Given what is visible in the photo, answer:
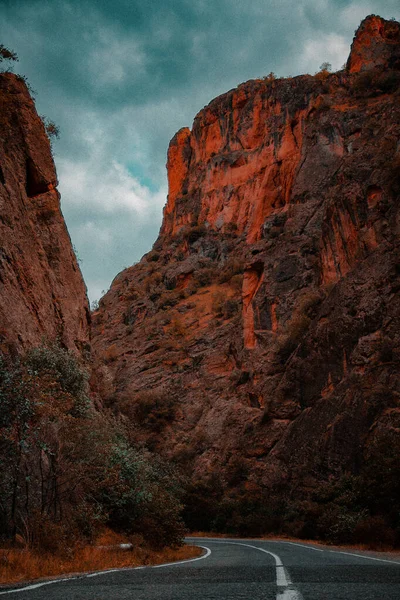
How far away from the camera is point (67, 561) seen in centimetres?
1083

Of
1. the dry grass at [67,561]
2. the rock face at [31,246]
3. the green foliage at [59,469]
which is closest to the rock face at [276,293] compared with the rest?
the rock face at [31,246]

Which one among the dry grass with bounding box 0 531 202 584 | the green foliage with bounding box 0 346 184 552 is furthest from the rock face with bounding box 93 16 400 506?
the dry grass with bounding box 0 531 202 584

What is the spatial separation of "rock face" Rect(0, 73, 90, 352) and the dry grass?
7.36 meters

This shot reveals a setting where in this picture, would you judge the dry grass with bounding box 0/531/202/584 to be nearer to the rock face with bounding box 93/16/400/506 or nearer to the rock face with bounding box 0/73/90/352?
the rock face with bounding box 0/73/90/352

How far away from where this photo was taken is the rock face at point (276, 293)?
3128 centimetres

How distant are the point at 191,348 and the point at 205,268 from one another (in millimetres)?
20987

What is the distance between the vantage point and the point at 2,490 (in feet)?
39.2

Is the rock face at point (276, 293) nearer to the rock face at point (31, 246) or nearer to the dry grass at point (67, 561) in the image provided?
the rock face at point (31, 246)

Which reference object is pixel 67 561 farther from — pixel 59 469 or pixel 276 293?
pixel 276 293

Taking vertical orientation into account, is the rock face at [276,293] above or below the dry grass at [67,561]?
above

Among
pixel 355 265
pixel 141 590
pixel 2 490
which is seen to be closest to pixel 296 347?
pixel 355 265

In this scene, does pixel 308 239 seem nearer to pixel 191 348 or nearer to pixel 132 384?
pixel 191 348

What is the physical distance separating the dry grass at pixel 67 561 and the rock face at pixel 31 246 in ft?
24.1

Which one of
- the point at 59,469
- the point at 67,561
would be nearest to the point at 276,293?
the point at 59,469
